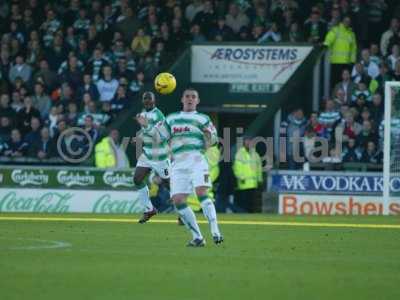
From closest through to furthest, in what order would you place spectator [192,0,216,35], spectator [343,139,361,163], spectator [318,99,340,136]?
spectator [343,139,361,163] < spectator [318,99,340,136] < spectator [192,0,216,35]

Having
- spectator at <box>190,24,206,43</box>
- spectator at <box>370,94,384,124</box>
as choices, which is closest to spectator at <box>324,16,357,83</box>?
spectator at <box>370,94,384,124</box>

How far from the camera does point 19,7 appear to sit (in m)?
29.5

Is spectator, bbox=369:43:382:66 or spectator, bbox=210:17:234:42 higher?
spectator, bbox=210:17:234:42

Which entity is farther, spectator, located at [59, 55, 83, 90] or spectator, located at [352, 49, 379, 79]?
spectator, located at [59, 55, 83, 90]

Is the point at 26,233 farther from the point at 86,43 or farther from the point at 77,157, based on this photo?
the point at 86,43

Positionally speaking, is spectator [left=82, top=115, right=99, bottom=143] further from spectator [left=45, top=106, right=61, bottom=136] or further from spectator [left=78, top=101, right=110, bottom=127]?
spectator [left=45, top=106, right=61, bottom=136]

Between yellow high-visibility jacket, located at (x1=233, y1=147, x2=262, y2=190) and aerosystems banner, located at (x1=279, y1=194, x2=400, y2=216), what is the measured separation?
3.37ft

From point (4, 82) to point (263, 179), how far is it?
23.2ft

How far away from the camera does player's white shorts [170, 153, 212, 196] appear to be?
1454cm

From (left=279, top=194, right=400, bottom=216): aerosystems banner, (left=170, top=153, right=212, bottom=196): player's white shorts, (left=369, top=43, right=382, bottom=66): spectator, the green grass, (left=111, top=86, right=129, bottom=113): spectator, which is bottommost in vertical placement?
(left=279, top=194, right=400, bottom=216): aerosystems banner

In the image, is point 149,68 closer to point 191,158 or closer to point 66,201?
point 66,201

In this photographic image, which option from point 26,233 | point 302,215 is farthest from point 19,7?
point 26,233

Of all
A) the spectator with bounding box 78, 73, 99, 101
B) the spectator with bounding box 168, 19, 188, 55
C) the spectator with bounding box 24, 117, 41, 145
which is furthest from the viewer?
A: the spectator with bounding box 168, 19, 188, 55

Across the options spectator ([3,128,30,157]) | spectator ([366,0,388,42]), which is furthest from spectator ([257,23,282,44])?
spectator ([3,128,30,157])
